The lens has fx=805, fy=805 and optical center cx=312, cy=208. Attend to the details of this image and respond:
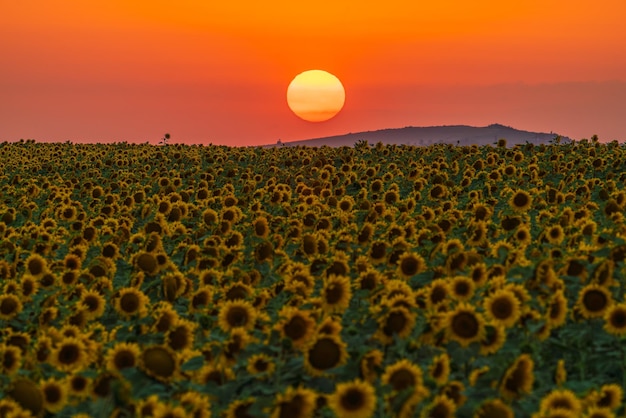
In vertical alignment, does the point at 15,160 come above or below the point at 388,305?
above

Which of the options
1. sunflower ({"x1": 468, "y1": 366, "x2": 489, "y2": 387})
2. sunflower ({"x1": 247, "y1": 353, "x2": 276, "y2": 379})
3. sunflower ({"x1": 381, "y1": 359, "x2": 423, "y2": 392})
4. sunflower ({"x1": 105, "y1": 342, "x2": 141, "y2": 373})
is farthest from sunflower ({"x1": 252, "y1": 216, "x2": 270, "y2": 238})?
sunflower ({"x1": 381, "y1": 359, "x2": 423, "y2": 392})

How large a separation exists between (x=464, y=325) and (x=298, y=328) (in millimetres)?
1436

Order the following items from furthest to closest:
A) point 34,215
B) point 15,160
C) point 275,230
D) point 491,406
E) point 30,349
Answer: point 15,160 → point 34,215 → point 275,230 → point 30,349 → point 491,406

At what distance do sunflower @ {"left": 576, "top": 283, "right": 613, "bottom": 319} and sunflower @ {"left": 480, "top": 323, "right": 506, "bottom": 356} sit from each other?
1.18 metres

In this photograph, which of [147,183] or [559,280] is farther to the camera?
[147,183]

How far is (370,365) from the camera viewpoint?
6543 mm

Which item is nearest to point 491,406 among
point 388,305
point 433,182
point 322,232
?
point 388,305

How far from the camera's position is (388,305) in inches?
286

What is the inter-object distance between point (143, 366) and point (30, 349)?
1925 millimetres

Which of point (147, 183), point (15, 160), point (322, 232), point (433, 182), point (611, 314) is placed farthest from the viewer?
point (15, 160)

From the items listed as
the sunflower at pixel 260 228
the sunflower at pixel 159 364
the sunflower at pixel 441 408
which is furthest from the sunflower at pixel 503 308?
the sunflower at pixel 260 228

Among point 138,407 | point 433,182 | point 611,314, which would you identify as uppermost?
point 433,182

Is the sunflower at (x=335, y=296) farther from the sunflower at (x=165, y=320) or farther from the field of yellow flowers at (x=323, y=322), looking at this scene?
the sunflower at (x=165, y=320)

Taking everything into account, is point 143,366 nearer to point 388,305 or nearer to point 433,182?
point 388,305
